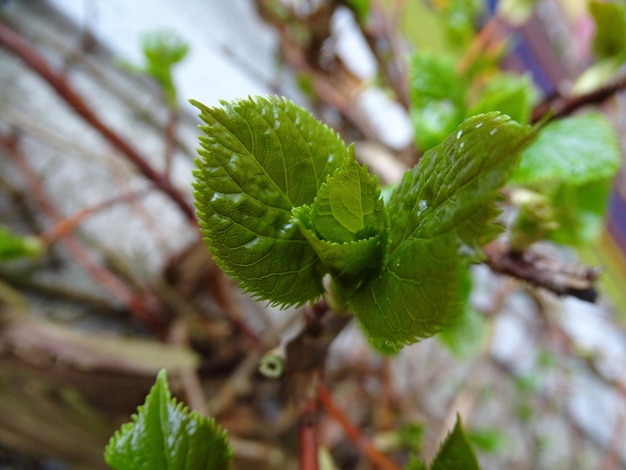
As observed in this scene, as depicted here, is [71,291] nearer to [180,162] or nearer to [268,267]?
[180,162]

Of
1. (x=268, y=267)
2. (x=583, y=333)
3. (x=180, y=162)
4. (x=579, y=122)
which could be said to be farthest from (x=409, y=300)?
(x=583, y=333)

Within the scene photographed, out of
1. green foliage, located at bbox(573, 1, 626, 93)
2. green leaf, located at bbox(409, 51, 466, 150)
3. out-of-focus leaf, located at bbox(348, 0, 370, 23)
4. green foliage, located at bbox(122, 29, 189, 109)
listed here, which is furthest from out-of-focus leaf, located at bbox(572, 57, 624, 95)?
green foliage, located at bbox(122, 29, 189, 109)

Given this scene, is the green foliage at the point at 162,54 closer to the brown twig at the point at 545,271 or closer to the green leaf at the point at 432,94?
the green leaf at the point at 432,94

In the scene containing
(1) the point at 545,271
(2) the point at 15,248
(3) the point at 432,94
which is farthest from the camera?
(2) the point at 15,248

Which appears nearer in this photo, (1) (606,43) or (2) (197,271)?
(1) (606,43)

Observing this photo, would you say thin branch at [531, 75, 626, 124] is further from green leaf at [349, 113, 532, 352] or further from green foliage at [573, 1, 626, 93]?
green leaf at [349, 113, 532, 352]

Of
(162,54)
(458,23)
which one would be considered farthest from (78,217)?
(458,23)

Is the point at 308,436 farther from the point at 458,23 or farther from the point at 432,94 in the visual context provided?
the point at 458,23

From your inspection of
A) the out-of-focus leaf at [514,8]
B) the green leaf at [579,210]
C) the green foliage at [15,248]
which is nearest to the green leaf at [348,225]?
the green leaf at [579,210]
